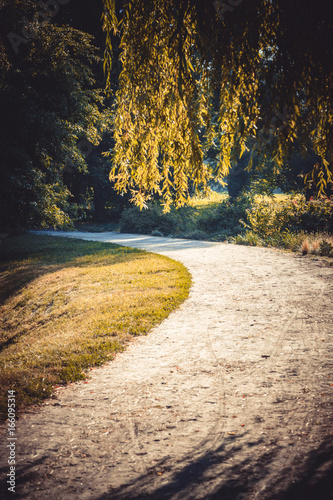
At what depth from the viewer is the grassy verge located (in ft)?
14.3

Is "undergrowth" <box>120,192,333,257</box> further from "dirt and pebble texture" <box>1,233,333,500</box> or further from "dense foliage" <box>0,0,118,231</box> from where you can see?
"dense foliage" <box>0,0,118,231</box>

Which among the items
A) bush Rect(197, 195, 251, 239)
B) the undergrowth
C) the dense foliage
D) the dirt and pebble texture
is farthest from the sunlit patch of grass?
the dense foliage

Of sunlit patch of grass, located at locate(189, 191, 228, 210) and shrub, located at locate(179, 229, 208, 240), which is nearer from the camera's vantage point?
sunlit patch of grass, located at locate(189, 191, 228, 210)

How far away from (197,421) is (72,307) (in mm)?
4872

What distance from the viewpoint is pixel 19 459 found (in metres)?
2.70

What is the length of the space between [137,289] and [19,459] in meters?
5.14

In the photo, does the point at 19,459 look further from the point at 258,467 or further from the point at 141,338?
the point at 141,338

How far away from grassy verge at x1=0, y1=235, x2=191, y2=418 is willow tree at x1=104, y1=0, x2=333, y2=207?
2399 millimetres

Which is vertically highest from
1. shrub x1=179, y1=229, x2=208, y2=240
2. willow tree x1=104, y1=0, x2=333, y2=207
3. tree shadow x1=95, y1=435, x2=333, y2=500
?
willow tree x1=104, y1=0, x2=333, y2=207

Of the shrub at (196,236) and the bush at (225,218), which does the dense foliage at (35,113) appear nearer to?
the shrub at (196,236)

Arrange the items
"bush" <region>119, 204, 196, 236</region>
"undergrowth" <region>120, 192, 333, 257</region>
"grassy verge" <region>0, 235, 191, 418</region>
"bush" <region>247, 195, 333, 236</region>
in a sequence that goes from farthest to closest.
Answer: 1. "bush" <region>119, 204, 196, 236</region>
2. "bush" <region>247, 195, 333, 236</region>
3. "undergrowth" <region>120, 192, 333, 257</region>
4. "grassy verge" <region>0, 235, 191, 418</region>

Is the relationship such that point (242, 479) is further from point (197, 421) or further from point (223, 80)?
point (223, 80)

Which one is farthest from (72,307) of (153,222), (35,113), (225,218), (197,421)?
(225,218)

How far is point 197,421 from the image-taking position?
3.11 meters
